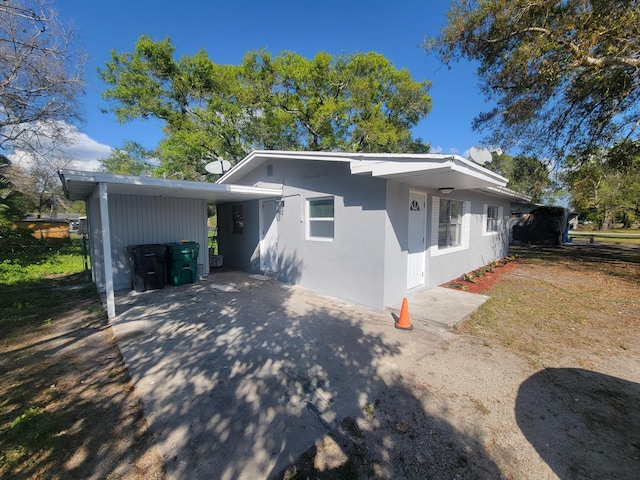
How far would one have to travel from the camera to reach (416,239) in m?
6.29

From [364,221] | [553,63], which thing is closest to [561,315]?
[364,221]

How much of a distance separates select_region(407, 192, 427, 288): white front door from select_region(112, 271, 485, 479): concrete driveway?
1.83 ft

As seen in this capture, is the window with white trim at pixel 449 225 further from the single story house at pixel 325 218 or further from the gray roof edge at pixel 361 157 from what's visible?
the gray roof edge at pixel 361 157

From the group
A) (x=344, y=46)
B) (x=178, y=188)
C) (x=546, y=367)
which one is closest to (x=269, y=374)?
(x=546, y=367)

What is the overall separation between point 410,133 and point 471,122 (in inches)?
353

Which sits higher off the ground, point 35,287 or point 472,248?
point 472,248

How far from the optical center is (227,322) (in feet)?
15.4

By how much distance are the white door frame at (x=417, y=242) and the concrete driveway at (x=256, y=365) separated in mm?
554

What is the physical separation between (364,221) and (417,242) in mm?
1697

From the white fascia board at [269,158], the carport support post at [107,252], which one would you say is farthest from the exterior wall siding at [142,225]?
the carport support post at [107,252]

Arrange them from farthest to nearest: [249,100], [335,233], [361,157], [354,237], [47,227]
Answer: [47,227] < [249,100] < [335,233] < [354,237] < [361,157]

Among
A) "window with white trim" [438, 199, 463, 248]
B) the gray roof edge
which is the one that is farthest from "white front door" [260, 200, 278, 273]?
"window with white trim" [438, 199, 463, 248]

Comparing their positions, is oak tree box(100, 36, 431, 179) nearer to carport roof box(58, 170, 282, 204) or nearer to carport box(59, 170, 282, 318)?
carport box(59, 170, 282, 318)

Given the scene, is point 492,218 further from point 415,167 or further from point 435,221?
point 415,167
